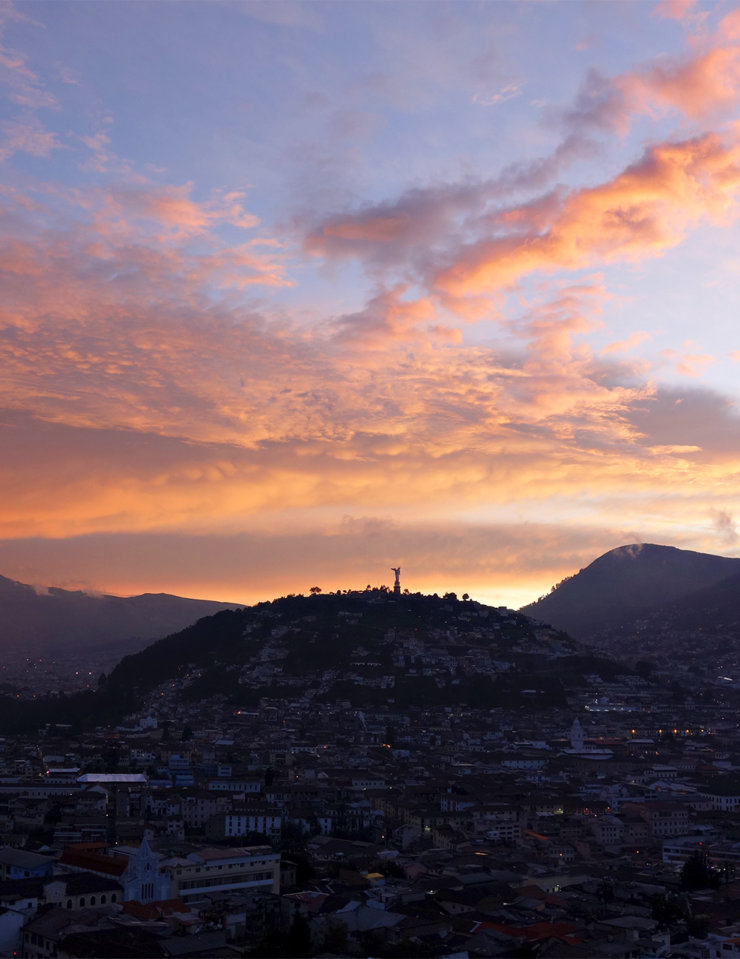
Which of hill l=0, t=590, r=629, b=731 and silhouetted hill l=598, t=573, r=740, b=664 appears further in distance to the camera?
silhouetted hill l=598, t=573, r=740, b=664

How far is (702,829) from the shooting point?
48.9m

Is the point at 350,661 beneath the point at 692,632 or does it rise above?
beneath

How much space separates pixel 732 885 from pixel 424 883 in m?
10.0

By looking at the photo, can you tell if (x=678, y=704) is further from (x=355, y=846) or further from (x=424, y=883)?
(x=424, y=883)

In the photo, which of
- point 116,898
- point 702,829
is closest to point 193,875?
point 116,898

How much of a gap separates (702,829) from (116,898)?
2881 centimetres

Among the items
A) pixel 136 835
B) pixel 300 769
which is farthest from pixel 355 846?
pixel 300 769

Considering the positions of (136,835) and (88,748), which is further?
(88,748)

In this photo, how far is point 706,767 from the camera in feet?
226

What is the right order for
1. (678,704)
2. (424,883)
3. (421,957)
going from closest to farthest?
(421,957), (424,883), (678,704)

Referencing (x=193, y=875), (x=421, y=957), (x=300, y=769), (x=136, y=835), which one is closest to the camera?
(x=421, y=957)

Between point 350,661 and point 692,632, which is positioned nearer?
point 350,661

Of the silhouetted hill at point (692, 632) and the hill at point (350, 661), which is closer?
the hill at point (350, 661)

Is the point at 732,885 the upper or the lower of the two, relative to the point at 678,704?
lower
